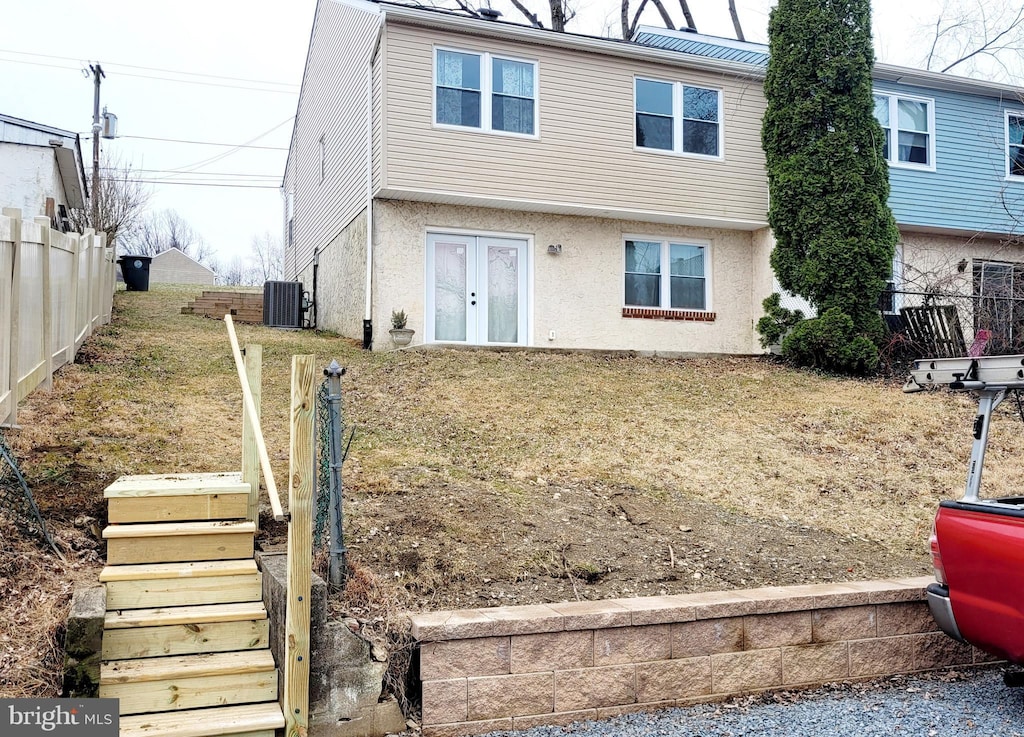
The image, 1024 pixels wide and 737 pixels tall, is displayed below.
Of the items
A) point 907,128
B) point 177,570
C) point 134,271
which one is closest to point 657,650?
point 177,570

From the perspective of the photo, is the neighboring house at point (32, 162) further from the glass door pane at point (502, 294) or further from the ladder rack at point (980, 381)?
the ladder rack at point (980, 381)

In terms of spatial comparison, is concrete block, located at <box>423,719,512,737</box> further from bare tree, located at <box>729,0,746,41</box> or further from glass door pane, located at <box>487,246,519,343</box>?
bare tree, located at <box>729,0,746,41</box>

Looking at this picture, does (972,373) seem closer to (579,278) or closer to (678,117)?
(579,278)

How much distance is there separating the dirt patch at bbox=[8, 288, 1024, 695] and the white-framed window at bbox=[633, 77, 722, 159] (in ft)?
14.9

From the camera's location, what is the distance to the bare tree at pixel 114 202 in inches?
845

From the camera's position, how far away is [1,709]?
3801mm

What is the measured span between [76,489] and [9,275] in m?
1.84

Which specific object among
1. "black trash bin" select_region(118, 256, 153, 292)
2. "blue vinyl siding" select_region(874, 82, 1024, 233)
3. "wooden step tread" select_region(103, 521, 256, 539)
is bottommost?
"wooden step tread" select_region(103, 521, 256, 539)

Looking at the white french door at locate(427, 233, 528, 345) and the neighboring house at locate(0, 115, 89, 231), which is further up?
the neighboring house at locate(0, 115, 89, 231)

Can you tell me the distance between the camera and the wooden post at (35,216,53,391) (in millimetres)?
7812

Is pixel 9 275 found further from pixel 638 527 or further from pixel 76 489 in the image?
pixel 638 527

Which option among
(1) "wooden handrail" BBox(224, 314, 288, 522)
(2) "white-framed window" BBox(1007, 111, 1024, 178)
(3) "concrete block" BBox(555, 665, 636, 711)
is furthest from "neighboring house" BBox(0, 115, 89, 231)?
(2) "white-framed window" BBox(1007, 111, 1024, 178)

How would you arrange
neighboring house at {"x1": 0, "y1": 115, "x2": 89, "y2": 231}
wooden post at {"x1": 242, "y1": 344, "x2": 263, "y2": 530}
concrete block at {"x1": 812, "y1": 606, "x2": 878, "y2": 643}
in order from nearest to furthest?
concrete block at {"x1": 812, "y1": 606, "x2": 878, "y2": 643} → wooden post at {"x1": 242, "y1": 344, "x2": 263, "y2": 530} → neighboring house at {"x1": 0, "y1": 115, "x2": 89, "y2": 231}

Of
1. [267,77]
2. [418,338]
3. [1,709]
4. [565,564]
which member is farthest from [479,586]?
[267,77]
